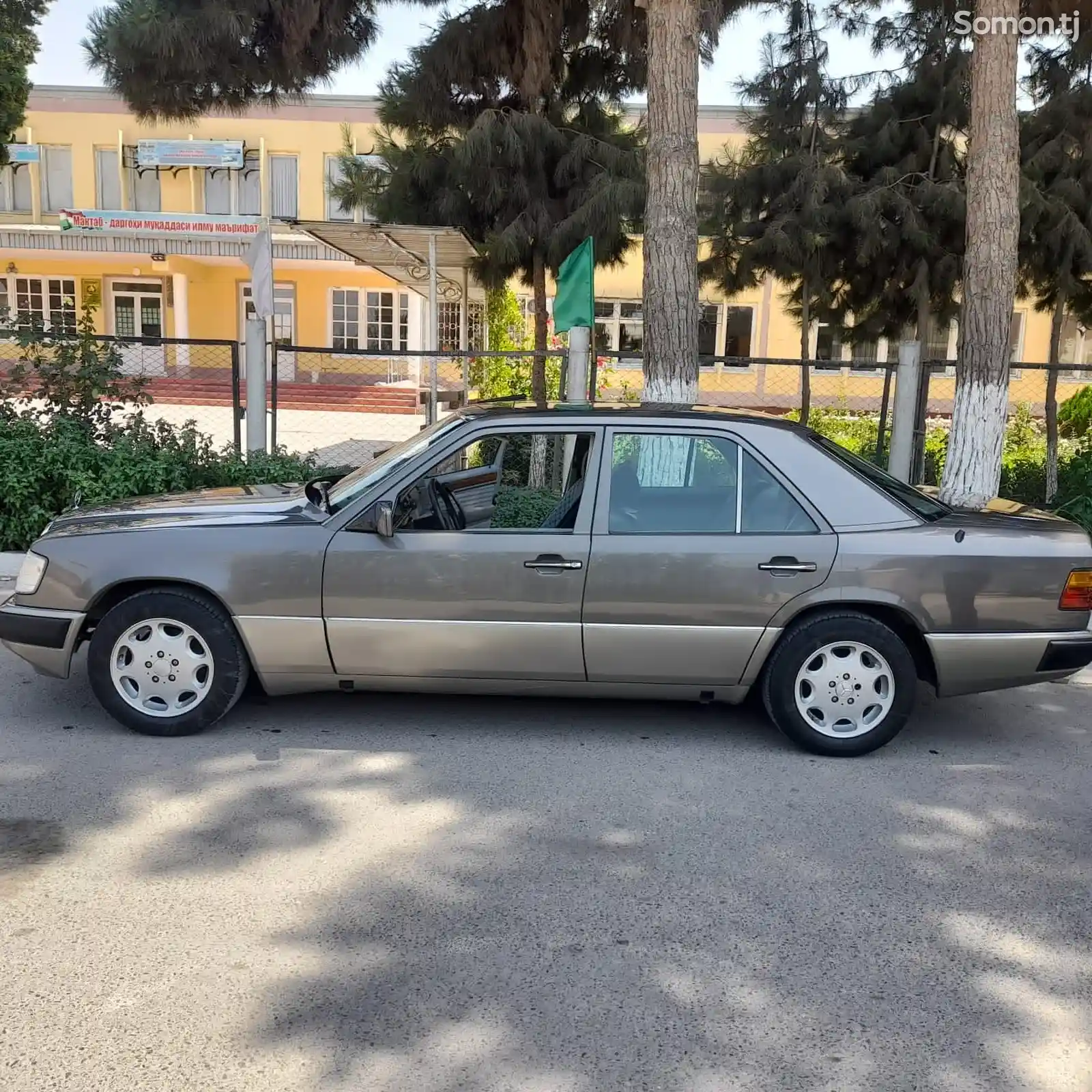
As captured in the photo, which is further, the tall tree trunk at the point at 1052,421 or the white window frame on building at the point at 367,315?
the white window frame on building at the point at 367,315

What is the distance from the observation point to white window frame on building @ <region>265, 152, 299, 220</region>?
30906mm

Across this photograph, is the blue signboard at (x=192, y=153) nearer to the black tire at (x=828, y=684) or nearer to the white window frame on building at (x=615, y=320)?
the white window frame on building at (x=615, y=320)

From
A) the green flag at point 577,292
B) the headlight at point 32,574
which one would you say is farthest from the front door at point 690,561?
the green flag at point 577,292

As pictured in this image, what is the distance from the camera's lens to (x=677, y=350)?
325 inches

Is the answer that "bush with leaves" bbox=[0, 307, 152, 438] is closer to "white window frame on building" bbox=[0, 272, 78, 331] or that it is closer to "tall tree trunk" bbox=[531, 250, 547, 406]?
"tall tree trunk" bbox=[531, 250, 547, 406]

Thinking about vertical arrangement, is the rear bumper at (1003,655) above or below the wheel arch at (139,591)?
below

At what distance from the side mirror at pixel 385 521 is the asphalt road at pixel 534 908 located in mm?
975

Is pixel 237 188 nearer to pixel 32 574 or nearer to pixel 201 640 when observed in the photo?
pixel 32 574

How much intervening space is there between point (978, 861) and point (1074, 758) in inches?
56.2

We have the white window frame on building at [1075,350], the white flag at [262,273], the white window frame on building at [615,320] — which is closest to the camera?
the white flag at [262,273]

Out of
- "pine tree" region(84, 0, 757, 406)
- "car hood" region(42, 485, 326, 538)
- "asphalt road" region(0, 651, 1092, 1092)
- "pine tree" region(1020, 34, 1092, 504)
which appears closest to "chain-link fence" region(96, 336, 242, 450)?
"pine tree" region(84, 0, 757, 406)

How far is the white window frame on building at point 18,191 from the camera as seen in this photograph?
101ft

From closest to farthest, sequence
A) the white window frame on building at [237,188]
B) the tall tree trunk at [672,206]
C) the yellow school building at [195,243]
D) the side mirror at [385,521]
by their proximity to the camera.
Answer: the side mirror at [385,521] < the tall tree trunk at [672,206] < the yellow school building at [195,243] < the white window frame on building at [237,188]

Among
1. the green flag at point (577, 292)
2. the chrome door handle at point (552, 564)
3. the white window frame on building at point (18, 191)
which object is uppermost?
the white window frame on building at point (18, 191)
